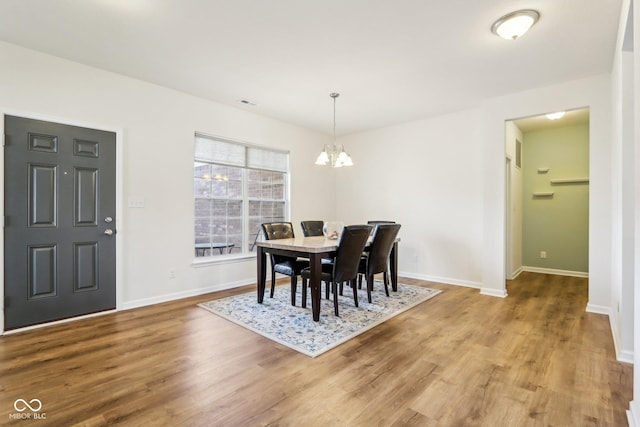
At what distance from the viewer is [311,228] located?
4.68 metres

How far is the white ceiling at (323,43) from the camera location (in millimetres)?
2320

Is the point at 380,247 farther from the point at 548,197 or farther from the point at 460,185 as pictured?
the point at 548,197

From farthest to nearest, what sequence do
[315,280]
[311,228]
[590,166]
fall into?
[311,228] < [590,166] < [315,280]

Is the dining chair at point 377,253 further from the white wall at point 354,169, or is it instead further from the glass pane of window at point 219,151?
the glass pane of window at point 219,151

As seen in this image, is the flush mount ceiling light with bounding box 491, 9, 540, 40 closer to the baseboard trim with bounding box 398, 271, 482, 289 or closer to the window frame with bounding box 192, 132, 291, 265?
the baseboard trim with bounding box 398, 271, 482, 289

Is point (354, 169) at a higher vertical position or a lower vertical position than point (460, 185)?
higher

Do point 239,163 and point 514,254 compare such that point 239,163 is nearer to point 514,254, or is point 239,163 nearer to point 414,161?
point 414,161

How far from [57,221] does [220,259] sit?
1885 mm

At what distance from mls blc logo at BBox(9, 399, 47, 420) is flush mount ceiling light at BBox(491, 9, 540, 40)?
12.9 feet

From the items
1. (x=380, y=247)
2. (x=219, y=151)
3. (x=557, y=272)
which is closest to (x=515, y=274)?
(x=557, y=272)

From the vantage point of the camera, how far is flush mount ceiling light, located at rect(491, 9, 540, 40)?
2350 millimetres

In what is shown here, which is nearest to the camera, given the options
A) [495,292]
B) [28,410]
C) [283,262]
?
[28,410]

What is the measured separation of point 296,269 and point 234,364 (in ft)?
4.70

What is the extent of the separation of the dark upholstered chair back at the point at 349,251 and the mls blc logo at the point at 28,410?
2273 millimetres
